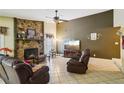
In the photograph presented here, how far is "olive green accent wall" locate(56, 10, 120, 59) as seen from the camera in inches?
246

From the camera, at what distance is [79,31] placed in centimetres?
827

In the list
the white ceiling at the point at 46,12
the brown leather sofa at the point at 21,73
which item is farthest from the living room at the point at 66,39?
the brown leather sofa at the point at 21,73

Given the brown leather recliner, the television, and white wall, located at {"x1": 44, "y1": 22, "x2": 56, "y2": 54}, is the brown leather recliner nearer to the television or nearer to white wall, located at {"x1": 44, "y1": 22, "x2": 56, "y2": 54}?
the television

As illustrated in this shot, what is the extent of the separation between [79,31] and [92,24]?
1.14 meters

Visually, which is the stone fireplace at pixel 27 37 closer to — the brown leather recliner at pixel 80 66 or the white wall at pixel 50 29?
the white wall at pixel 50 29

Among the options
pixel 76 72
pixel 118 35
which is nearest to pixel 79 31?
pixel 118 35

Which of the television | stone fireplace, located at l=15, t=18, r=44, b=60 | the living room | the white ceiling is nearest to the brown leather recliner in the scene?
the living room

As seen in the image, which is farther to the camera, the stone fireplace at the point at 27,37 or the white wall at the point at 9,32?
the stone fireplace at the point at 27,37

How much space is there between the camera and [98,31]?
696cm

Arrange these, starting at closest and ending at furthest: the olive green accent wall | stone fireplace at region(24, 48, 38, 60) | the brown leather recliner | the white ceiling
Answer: the brown leather recliner < the olive green accent wall < the white ceiling < stone fireplace at region(24, 48, 38, 60)

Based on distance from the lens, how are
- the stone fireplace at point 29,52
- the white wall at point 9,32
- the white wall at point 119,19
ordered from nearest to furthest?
the white wall at point 119,19 → the white wall at point 9,32 → the stone fireplace at point 29,52

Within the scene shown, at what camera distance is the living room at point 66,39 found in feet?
18.8

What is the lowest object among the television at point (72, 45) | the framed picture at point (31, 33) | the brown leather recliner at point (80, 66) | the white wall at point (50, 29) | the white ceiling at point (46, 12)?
the brown leather recliner at point (80, 66)

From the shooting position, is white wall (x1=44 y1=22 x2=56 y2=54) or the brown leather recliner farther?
white wall (x1=44 y1=22 x2=56 y2=54)
